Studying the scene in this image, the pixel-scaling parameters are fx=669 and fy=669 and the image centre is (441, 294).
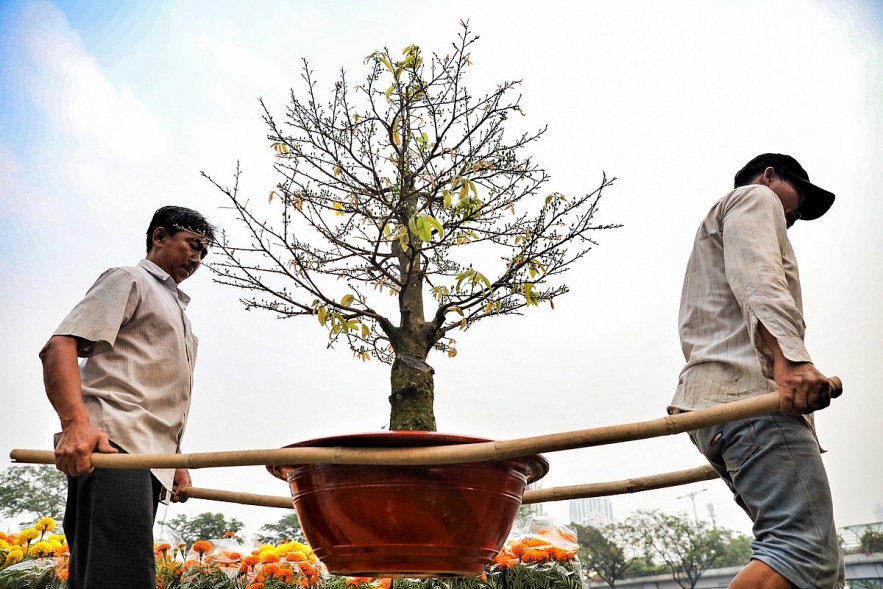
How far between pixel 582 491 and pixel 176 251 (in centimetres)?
131

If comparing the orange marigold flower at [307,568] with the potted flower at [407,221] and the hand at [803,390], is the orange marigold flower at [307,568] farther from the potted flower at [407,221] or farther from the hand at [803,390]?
the hand at [803,390]

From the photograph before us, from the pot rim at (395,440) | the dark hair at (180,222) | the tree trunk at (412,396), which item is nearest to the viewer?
the pot rim at (395,440)

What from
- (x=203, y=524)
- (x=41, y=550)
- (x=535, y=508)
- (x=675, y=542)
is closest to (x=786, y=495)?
(x=41, y=550)

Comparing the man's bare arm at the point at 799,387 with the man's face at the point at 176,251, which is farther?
the man's face at the point at 176,251

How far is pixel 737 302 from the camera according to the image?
4.69 ft

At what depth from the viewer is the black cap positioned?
169cm

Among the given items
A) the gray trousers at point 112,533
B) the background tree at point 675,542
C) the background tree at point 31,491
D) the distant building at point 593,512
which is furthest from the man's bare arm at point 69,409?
the background tree at point 675,542

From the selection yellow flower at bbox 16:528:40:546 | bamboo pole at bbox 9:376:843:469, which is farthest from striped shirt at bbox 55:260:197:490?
yellow flower at bbox 16:528:40:546

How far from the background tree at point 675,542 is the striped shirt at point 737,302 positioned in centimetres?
2022

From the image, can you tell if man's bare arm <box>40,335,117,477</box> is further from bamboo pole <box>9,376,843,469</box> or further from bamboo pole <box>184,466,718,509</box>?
bamboo pole <box>184,466,718,509</box>

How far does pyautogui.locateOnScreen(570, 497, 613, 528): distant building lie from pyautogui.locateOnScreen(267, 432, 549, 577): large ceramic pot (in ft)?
65.8

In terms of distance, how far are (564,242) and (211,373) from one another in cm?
743

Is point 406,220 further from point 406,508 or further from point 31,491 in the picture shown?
point 31,491

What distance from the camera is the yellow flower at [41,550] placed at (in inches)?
102
